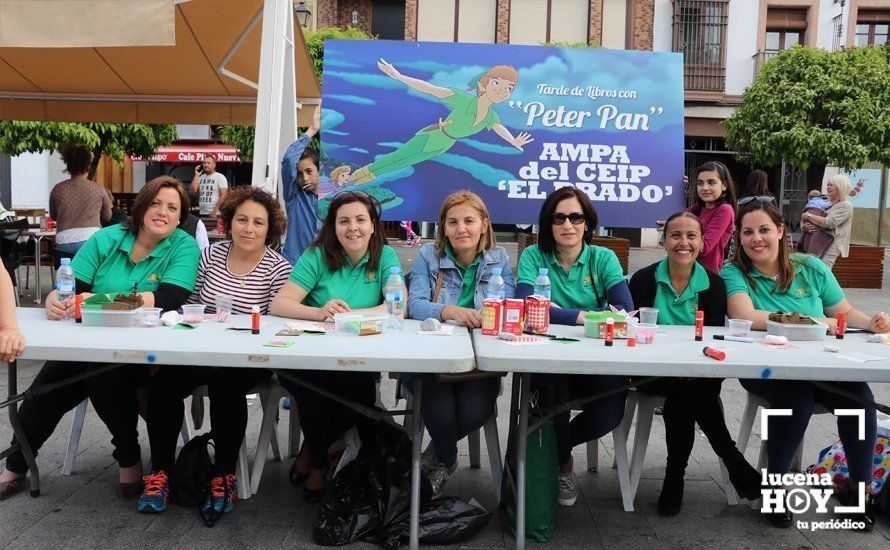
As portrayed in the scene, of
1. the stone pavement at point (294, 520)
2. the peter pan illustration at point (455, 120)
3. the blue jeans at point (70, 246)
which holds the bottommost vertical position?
the stone pavement at point (294, 520)

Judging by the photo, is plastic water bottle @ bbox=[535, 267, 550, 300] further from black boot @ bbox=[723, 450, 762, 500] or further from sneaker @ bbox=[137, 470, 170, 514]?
sneaker @ bbox=[137, 470, 170, 514]

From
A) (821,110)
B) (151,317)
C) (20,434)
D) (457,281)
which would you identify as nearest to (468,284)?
(457,281)

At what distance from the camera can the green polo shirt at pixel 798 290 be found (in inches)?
131

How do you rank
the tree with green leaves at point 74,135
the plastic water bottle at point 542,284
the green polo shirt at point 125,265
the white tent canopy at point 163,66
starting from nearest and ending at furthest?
1. the plastic water bottle at point 542,284
2. the green polo shirt at point 125,265
3. the white tent canopy at point 163,66
4. the tree with green leaves at point 74,135

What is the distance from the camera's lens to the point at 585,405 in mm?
3098

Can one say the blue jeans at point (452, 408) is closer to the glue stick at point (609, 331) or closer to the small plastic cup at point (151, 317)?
the glue stick at point (609, 331)

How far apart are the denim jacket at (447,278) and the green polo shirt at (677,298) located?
71 cm

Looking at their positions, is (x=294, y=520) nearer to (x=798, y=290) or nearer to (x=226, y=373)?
(x=226, y=373)

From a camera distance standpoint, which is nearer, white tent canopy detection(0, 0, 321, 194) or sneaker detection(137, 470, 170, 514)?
sneaker detection(137, 470, 170, 514)

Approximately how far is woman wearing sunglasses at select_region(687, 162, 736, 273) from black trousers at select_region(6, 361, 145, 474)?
3.49 meters

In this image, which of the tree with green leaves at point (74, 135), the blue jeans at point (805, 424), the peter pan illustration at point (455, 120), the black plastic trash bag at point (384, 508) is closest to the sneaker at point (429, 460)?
the black plastic trash bag at point (384, 508)

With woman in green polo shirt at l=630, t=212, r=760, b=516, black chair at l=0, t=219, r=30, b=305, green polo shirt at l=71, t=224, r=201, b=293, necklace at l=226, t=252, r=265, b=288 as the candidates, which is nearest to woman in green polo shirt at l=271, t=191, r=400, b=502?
necklace at l=226, t=252, r=265, b=288

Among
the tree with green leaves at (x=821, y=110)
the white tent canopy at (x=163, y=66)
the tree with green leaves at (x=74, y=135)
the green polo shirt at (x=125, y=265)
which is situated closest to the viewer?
the green polo shirt at (x=125, y=265)

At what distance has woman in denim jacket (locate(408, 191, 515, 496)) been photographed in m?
3.00
